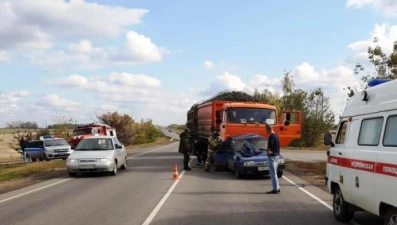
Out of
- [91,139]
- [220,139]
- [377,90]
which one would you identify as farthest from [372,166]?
[91,139]

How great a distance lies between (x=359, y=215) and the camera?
31.2 feet

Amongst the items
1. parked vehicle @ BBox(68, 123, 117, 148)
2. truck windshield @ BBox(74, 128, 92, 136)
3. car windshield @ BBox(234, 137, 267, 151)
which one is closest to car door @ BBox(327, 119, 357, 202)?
car windshield @ BBox(234, 137, 267, 151)

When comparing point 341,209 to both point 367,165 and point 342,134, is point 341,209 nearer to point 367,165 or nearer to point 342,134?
point 342,134

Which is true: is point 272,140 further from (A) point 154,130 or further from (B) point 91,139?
(A) point 154,130

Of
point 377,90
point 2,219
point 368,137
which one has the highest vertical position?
point 377,90

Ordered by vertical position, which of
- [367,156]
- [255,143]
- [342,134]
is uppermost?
[342,134]

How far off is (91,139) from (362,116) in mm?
13979

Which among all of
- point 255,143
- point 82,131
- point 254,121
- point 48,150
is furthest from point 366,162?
point 82,131

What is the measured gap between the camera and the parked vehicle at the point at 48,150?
32469mm

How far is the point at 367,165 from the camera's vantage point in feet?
24.0

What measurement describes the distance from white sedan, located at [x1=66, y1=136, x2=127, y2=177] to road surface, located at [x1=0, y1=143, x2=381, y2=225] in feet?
3.87

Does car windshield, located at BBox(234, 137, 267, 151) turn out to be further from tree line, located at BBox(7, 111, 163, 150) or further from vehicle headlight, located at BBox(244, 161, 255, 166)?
tree line, located at BBox(7, 111, 163, 150)

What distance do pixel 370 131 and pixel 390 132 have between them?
2.77 feet

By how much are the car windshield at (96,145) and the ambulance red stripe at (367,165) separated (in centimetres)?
1211
